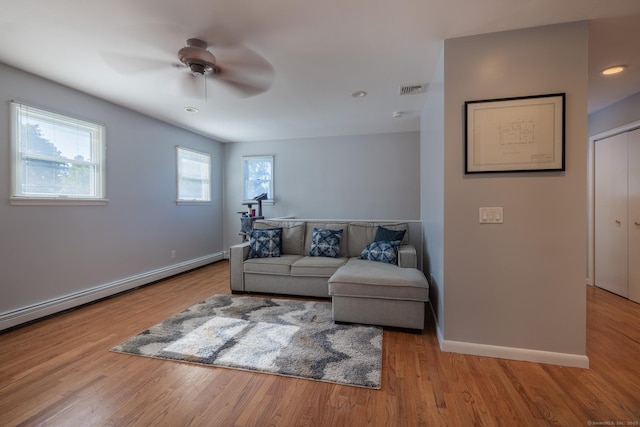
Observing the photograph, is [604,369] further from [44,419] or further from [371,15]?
[44,419]

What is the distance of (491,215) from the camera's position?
2057mm

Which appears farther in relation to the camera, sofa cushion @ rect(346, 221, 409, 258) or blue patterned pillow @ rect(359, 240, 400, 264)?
sofa cushion @ rect(346, 221, 409, 258)

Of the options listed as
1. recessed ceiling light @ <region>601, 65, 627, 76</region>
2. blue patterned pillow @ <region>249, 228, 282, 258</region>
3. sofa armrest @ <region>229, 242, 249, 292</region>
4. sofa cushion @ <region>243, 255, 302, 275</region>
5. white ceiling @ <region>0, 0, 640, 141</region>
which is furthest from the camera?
blue patterned pillow @ <region>249, 228, 282, 258</region>

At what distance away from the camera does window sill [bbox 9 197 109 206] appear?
261cm

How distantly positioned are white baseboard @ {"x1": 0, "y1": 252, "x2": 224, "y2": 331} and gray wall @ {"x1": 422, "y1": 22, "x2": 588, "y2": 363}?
3853 millimetres

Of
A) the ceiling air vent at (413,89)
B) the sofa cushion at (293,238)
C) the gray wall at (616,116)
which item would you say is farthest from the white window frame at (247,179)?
the gray wall at (616,116)

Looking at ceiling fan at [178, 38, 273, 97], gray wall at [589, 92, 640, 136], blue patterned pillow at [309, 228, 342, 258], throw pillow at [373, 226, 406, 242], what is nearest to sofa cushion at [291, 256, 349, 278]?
blue patterned pillow at [309, 228, 342, 258]

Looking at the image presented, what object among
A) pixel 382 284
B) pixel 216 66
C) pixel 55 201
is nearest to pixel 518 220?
pixel 382 284

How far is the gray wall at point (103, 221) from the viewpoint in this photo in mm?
2580

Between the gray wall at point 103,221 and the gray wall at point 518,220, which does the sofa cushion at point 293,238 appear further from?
the gray wall at point 518,220

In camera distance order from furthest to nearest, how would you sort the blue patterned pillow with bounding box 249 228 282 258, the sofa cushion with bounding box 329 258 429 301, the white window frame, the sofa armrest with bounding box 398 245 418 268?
the white window frame, the blue patterned pillow with bounding box 249 228 282 258, the sofa armrest with bounding box 398 245 418 268, the sofa cushion with bounding box 329 258 429 301

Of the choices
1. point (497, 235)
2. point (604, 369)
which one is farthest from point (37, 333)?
point (604, 369)

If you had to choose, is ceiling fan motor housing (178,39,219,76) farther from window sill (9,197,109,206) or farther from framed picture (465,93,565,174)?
window sill (9,197,109,206)

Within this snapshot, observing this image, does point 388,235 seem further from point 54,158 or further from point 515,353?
point 54,158
